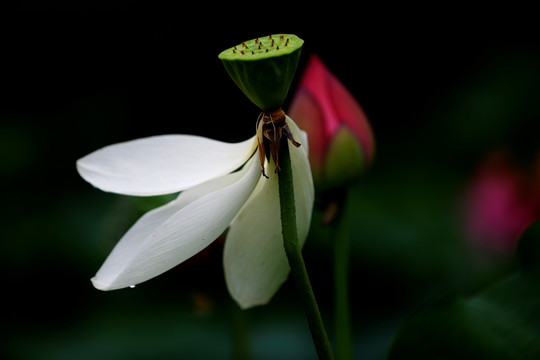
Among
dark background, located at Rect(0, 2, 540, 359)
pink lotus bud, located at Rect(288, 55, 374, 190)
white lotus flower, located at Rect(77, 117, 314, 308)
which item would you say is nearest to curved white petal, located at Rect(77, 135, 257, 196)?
white lotus flower, located at Rect(77, 117, 314, 308)

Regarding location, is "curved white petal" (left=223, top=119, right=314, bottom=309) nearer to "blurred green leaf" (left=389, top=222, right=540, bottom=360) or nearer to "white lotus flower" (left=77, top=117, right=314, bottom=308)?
"white lotus flower" (left=77, top=117, right=314, bottom=308)

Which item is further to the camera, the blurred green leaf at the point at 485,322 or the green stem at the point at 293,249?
the blurred green leaf at the point at 485,322

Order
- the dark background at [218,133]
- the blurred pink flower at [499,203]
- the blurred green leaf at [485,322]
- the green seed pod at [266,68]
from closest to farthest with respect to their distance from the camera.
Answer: the green seed pod at [266,68] < the blurred green leaf at [485,322] < the blurred pink flower at [499,203] < the dark background at [218,133]

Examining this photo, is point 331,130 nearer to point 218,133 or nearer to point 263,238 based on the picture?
point 263,238

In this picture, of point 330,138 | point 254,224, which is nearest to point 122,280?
point 254,224

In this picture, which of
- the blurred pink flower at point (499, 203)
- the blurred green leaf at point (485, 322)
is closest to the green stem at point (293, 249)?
the blurred green leaf at point (485, 322)

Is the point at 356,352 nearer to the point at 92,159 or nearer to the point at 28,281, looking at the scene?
the point at 28,281

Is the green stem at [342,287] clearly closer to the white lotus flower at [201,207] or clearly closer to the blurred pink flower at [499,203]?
the white lotus flower at [201,207]
